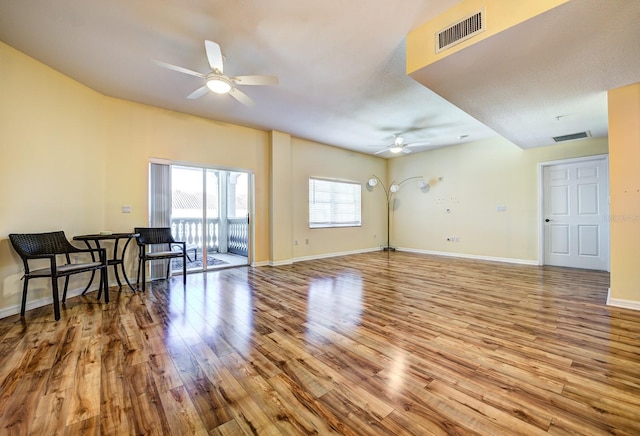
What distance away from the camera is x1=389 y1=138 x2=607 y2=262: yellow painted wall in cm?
549

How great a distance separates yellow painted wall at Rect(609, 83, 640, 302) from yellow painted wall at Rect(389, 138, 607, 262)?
94.1 inches

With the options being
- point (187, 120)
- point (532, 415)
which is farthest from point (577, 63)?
point (187, 120)

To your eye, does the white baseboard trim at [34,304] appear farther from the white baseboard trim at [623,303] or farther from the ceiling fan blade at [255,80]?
the white baseboard trim at [623,303]

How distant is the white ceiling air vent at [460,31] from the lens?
211 centimetres

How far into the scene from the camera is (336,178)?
682cm

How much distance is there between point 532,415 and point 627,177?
325 centimetres

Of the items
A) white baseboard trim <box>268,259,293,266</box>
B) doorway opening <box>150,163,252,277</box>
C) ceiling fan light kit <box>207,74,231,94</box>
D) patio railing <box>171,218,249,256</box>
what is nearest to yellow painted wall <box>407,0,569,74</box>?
ceiling fan light kit <box>207,74,231,94</box>

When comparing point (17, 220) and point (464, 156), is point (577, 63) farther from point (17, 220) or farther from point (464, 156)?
point (17, 220)

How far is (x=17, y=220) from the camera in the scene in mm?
2861

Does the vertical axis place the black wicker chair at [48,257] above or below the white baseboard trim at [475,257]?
above

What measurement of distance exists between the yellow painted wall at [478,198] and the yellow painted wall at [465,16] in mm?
4583

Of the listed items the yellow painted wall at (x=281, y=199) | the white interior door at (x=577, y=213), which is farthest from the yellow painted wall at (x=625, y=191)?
the yellow painted wall at (x=281, y=199)

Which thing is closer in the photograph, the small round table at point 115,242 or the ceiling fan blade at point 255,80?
the ceiling fan blade at point 255,80

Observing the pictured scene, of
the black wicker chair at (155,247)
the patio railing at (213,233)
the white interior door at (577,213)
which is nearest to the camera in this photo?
the black wicker chair at (155,247)
